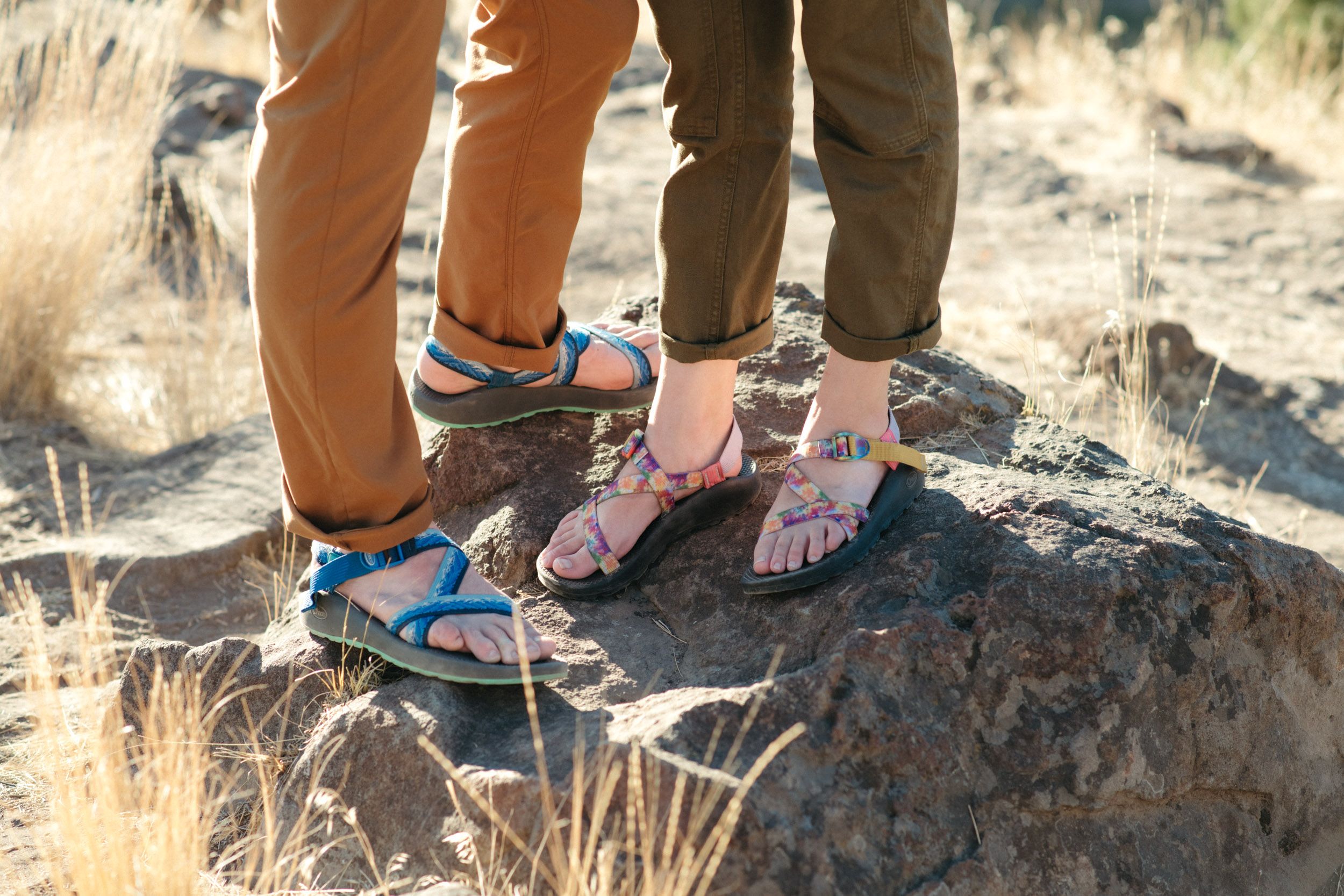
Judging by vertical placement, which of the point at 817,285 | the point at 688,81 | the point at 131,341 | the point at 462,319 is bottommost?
the point at 131,341

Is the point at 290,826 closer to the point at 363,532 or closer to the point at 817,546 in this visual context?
the point at 363,532

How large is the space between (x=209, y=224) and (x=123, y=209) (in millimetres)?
776

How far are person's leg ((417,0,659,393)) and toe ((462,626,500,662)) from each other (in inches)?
24.0

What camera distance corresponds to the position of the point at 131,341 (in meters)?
4.58

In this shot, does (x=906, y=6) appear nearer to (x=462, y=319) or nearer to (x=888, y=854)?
(x=462, y=319)

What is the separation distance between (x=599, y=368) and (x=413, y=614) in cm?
77

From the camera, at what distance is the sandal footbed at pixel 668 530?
76.1 inches

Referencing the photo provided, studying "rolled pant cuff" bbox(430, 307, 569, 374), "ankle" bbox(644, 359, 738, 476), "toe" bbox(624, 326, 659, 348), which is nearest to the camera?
"ankle" bbox(644, 359, 738, 476)

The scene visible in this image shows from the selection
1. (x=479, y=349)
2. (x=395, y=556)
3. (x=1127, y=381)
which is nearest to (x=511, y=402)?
(x=479, y=349)

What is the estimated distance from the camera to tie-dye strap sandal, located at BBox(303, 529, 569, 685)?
167 cm

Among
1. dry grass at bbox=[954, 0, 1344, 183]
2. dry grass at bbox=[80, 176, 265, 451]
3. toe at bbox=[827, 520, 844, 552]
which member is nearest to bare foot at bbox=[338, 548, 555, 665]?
toe at bbox=[827, 520, 844, 552]

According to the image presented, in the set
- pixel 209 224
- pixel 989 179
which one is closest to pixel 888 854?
pixel 209 224

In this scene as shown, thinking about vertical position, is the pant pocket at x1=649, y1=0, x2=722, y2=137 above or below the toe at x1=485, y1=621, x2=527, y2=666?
above

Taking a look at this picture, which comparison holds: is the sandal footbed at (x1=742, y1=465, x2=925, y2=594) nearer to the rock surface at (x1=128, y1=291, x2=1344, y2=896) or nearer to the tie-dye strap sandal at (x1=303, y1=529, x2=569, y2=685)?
the rock surface at (x1=128, y1=291, x2=1344, y2=896)
